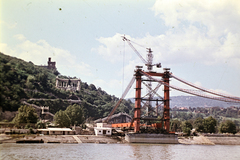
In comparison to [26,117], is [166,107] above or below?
above

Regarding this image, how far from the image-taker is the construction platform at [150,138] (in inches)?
3194

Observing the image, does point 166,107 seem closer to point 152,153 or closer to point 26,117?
point 152,153

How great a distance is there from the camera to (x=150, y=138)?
82375 millimetres

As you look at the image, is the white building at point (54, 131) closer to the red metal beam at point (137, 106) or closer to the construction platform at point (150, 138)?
the construction platform at point (150, 138)

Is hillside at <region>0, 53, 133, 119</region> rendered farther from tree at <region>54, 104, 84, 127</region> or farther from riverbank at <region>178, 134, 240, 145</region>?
riverbank at <region>178, 134, 240, 145</region>

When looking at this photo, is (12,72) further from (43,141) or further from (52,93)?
(43,141)

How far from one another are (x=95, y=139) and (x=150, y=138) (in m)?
15.8

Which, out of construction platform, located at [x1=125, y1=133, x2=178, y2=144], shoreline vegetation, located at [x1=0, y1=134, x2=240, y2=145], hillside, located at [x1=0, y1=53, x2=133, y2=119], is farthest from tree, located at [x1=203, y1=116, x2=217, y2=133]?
hillside, located at [x1=0, y1=53, x2=133, y2=119]

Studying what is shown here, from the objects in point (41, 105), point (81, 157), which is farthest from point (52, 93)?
point (81, 157)

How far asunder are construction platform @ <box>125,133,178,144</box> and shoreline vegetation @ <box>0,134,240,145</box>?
2325 mm

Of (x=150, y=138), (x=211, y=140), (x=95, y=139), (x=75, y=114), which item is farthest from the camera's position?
(x=75, y=114)

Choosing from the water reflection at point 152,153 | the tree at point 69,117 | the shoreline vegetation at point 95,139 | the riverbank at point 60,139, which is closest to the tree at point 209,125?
the shoreline vegetation at point 95,139

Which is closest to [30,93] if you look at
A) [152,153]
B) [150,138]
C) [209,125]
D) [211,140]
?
[150,138]

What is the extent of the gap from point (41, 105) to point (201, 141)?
77.7m
